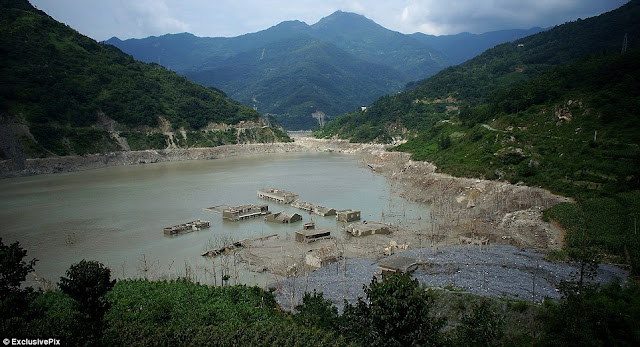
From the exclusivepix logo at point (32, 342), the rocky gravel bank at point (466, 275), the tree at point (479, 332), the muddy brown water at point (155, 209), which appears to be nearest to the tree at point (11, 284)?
the exclusivepix logo at point (32, 342)

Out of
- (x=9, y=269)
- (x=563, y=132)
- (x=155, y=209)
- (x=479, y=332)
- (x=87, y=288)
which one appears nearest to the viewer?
(x=479, y=332)

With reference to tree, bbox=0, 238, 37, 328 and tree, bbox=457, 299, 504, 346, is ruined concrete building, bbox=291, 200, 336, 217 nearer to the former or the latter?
tree, bbox=457, 299, 504, 346

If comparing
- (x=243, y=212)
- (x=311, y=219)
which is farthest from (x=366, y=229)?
(x=243, y=212)

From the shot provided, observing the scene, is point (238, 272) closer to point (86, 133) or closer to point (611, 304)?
point (611, 304)

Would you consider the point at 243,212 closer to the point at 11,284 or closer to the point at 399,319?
the point at 11,284

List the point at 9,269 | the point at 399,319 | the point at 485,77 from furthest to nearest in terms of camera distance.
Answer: the point at 485,77 < the point at 9,269 < the point at 399,319

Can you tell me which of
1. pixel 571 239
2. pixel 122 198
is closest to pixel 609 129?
pixel 571 239

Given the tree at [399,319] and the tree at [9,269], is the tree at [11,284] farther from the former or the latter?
the tree at [399,319]
